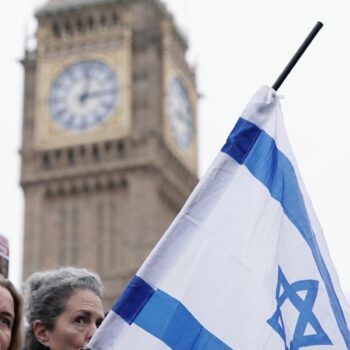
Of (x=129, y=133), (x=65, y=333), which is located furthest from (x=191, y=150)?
(x=65, y=333)

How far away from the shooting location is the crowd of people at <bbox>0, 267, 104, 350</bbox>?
3414mm

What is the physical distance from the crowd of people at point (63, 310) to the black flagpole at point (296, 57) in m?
0.81

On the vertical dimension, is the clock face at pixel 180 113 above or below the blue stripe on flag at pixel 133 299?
above

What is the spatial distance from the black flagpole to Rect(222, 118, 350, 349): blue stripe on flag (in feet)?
0.43

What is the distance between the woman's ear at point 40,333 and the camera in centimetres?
345

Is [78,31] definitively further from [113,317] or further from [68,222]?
[113,317]

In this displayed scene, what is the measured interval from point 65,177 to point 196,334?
3320 cm

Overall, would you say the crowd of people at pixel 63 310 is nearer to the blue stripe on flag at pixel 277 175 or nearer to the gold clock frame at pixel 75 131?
the blue stripe on flag at pixel 277 175

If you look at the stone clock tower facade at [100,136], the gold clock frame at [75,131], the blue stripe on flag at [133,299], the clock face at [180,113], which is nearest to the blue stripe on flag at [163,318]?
the blue stripe on flag at [133,299]

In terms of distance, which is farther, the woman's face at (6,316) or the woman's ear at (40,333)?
the woman's ear at (40,333)

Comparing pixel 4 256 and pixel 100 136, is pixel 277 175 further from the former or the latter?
pixel 100 136

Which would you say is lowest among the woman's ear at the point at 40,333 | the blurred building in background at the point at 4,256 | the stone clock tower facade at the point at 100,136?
the woman's ear at the point at 40,333

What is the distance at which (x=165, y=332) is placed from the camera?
2.73m

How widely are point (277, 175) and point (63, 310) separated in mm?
759
